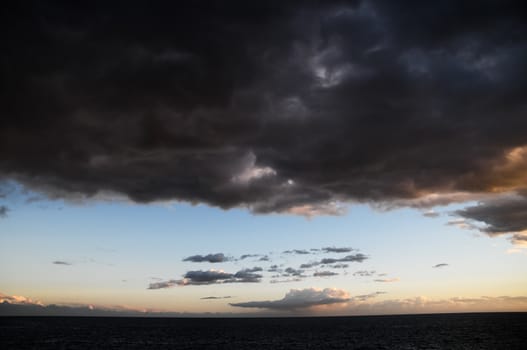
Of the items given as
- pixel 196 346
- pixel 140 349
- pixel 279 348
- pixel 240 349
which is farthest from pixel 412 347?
pixel 140 349

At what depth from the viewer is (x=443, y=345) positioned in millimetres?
103250

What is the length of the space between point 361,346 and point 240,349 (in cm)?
3073

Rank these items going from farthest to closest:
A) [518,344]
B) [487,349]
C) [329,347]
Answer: [329,347] < [518,344] < [487,349]

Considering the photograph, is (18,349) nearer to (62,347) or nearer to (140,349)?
(62,347)

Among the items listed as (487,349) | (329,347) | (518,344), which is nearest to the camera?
(487,349)

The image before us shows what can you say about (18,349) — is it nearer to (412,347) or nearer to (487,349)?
(412,347)

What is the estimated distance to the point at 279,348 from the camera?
346ft

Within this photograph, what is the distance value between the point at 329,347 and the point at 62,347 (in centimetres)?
6584

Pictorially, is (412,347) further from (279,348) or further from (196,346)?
(196,346)

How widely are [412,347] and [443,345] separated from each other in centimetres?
859

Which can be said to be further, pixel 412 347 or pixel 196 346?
pixel 196 346

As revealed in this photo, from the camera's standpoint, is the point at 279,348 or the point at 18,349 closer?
the point at 18,349

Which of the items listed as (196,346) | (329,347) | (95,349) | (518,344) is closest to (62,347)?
(95,349)

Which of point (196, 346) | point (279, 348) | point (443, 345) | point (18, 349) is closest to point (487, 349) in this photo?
point (443, 345)
